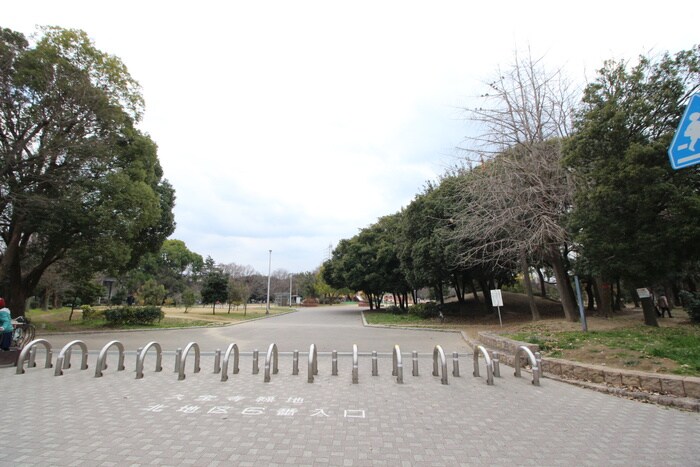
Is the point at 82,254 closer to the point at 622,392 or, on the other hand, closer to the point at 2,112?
the point at 2,112

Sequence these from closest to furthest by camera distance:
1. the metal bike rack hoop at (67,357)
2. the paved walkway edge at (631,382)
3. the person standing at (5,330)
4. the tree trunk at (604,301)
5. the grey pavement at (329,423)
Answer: the grey pavement at (329,423) < the paved walkway edge at (631,382) < the metal bike rack hoop at (67,357) < the person standing at (5,330) < the tree trunk at (604,301)

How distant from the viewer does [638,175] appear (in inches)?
358

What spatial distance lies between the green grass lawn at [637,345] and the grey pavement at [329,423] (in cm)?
152

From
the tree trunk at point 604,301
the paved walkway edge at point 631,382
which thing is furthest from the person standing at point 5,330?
the tree trunk at point 604,301

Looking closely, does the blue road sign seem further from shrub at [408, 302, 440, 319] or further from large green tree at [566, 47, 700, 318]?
shrub at [408, 302, 440, 319]

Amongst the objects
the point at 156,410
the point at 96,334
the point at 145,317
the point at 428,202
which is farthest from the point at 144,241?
the point at 156,410

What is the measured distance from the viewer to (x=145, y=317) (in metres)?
19.9

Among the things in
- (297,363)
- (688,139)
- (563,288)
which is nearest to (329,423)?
(297,363)

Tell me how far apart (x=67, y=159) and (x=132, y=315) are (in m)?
8.50

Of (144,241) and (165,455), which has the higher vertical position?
(144,241)

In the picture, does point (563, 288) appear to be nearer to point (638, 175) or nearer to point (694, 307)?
point (694, 307)

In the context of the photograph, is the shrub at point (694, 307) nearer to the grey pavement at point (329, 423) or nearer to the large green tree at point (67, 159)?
the grey pavement at point (329, 423)

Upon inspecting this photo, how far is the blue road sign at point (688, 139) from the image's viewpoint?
10.1ft

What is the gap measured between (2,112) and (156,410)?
51.9 ft
